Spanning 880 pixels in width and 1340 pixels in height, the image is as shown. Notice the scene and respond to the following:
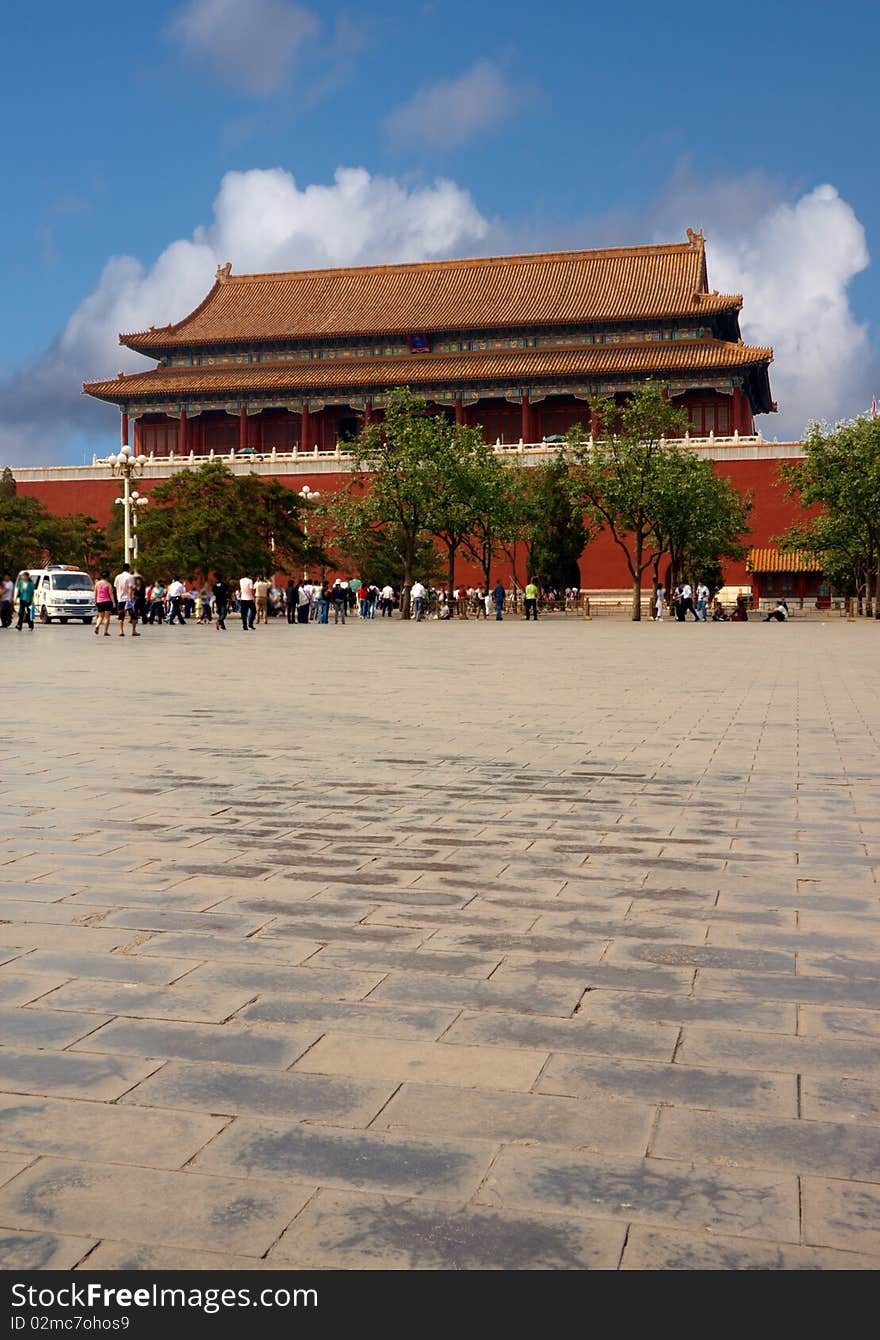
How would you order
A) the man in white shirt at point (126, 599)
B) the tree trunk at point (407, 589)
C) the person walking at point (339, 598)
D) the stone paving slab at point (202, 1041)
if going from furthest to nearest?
the tree trunk at point (407, 589)
the person walking at point (339, 598)
the man in white shirt at point (126, 599)
the stone paving slab at point (202, 1041)

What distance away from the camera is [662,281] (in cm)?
5531

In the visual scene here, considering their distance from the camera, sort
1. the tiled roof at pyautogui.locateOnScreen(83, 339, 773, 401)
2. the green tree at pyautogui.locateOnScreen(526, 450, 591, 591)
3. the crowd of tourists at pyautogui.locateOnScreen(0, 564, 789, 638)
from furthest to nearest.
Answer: the tiled roof at pyautogui.locateOnScreen(83, 339, 773, 401) < the green tree at pyautogui.locateOnScreen(526, 450, 591, 591) < the crowd of tourists at pyautogui.locateOnScreen(0, 564, 789, 638)

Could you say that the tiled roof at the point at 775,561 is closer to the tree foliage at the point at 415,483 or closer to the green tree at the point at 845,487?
the green tree at the point at 845,487

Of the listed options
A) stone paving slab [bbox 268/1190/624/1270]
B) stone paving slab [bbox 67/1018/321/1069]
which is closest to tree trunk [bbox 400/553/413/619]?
stone paving slab [bbox 67/1018/321/1069]

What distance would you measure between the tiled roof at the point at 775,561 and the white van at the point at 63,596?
24079 millimetres

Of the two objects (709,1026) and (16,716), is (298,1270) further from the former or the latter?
(16,716)

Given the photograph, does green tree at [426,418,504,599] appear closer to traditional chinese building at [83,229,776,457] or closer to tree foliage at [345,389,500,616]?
tree foliage at [345,389,500,616]

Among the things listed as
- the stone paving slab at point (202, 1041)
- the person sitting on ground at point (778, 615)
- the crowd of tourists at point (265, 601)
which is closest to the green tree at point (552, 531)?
the crowd of tourists at point (265, 601)

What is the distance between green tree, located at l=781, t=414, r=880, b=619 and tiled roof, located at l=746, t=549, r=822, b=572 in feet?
21.4

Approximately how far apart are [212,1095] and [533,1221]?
2.93ft

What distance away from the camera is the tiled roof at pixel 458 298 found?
179 ft

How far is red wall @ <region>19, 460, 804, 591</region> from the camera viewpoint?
165 feet

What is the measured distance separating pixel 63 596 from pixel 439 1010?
37.0 meters

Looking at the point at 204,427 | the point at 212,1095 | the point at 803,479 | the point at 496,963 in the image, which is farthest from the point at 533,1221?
the point at 204,427
